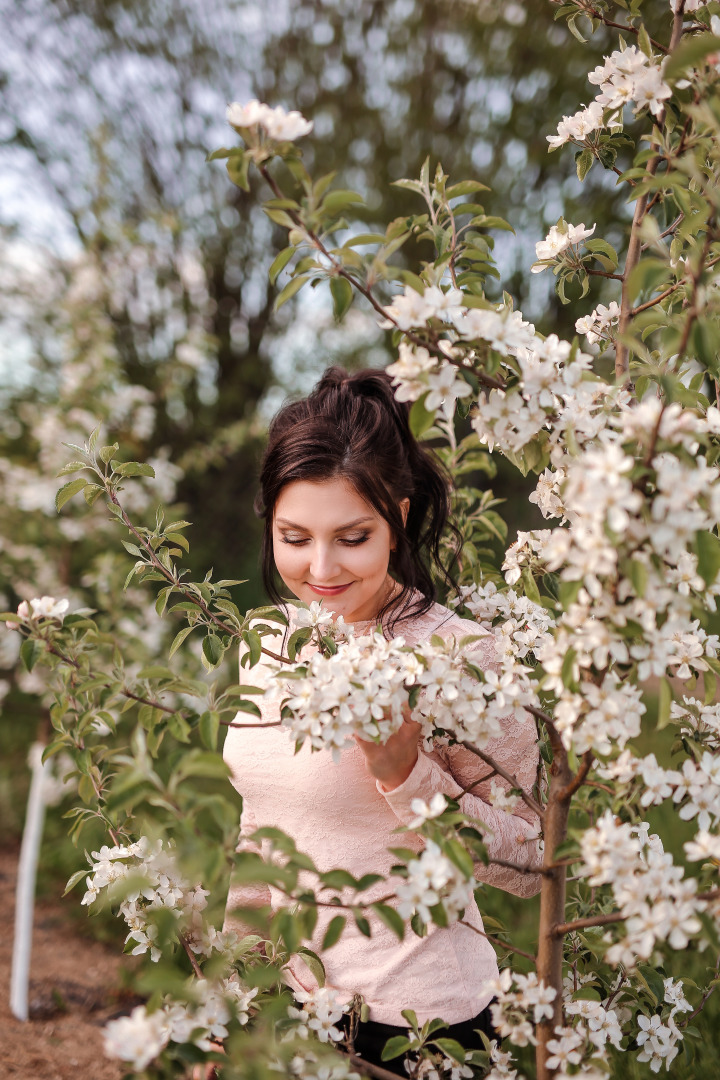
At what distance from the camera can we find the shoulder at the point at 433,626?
1.52 m

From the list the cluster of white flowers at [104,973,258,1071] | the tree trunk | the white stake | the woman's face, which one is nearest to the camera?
the cluster of white flowers at [104,973,258,1071]

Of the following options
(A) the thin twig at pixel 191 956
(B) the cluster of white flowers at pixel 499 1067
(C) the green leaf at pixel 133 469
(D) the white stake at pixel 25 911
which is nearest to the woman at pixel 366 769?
(B) the cluster of white flowers at pixel 499 1067

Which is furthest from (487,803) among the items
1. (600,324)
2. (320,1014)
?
(600,324)

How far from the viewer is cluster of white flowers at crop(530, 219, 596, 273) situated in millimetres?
1396

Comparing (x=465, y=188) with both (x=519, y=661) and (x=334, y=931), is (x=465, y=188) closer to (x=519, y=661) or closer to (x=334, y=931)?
(x=519, y=661)

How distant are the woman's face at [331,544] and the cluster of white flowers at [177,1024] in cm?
65

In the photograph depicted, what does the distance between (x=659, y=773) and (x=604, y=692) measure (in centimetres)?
15

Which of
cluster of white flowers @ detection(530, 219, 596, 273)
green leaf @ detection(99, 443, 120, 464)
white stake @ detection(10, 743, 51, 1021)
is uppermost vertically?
cluster of white flowers @ detection(530, 219, 596, 273)

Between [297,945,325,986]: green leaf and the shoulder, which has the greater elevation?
the shoulder

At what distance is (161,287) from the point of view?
22.2 feet

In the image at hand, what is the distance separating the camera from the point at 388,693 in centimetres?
106

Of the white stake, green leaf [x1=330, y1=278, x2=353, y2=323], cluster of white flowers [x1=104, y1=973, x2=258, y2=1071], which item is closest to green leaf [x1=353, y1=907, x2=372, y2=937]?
cluster of white flowers [x1=104, y1=973, x2=258, y2=1071]

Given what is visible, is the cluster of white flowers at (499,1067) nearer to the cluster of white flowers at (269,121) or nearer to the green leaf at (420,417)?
the green leaf at (420,417)

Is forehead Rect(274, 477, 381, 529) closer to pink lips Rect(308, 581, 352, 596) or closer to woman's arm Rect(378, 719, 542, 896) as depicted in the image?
pink lips Rect(308, 581, 352, 596)
